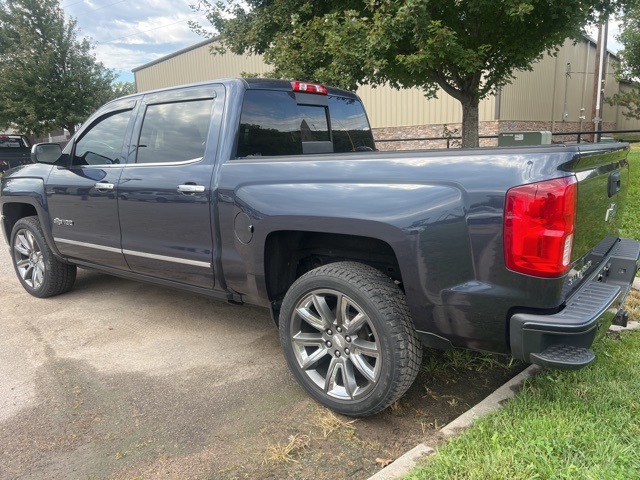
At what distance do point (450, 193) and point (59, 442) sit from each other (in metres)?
2.40

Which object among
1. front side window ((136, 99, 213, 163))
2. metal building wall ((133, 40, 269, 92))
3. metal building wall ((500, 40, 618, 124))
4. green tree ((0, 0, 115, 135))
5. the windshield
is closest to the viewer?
front side window ((136, 99, 213, 163))

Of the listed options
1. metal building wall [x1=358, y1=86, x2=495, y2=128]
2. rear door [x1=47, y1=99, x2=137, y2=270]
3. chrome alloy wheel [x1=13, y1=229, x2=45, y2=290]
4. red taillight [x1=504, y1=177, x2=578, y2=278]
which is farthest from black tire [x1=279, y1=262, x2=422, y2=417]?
metal building wall [x1=358, y1=86, x2=495, y2=128]

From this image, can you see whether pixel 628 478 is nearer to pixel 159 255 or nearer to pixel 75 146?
pixel 159 255

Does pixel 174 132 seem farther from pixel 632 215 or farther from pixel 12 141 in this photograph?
pixel 12 141

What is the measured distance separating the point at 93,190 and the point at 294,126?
5.75ft

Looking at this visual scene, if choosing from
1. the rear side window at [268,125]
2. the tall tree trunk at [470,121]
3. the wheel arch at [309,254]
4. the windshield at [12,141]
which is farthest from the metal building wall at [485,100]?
the wheel arch at [309,254]

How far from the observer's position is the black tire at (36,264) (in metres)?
4.85

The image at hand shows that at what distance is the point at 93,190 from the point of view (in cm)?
400

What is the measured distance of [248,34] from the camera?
27.6ft

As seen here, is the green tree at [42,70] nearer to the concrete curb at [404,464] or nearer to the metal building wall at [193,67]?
the metal building wall at [193,67]

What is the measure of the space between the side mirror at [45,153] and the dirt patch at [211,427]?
1969 mm

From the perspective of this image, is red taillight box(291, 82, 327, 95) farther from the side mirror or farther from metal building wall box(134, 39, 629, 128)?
metal building wall box(134, 39, 629, 128)

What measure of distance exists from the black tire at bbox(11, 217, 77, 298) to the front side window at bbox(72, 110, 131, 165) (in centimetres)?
108

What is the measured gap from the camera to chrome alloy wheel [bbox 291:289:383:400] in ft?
8.55
